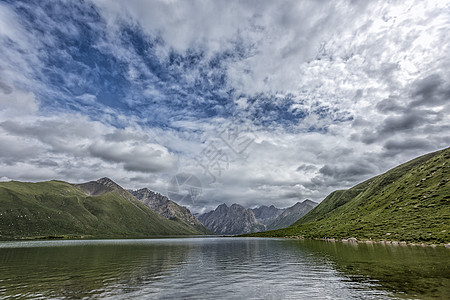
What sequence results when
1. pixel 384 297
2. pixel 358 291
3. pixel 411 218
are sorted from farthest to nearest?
pixel 411 218
pixel 358 291
pixel 384 297

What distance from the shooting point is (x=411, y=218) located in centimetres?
14450

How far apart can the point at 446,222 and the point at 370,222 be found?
68.1 meters

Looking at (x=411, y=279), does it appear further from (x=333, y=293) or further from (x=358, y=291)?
(x=333, y=293)

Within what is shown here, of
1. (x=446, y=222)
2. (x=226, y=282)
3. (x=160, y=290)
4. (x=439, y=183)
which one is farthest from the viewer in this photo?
(x=439, y=183)

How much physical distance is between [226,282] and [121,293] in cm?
1538

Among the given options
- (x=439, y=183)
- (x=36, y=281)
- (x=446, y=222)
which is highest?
(x=439, y=183)

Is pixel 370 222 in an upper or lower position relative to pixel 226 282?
upper

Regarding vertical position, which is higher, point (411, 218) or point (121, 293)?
point (411, 218)

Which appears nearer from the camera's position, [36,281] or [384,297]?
[384,297]

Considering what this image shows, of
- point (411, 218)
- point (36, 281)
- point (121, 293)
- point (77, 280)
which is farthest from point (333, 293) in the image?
point (411, 218)

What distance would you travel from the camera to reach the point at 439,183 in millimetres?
178250

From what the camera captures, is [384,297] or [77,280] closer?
[384,297]

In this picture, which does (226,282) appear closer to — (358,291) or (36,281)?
(358,291)

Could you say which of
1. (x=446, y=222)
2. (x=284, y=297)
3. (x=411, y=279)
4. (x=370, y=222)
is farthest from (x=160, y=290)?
(x=370, y=222)
